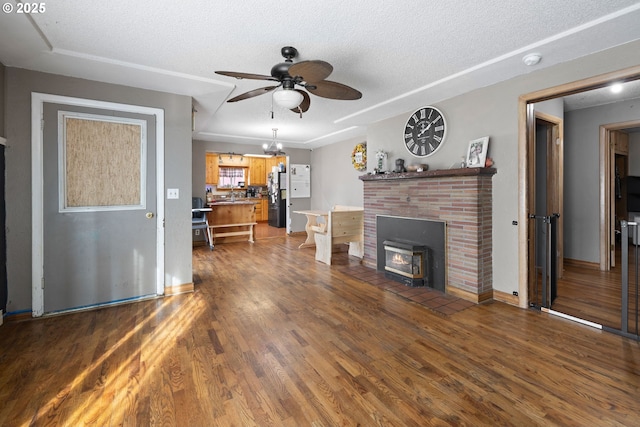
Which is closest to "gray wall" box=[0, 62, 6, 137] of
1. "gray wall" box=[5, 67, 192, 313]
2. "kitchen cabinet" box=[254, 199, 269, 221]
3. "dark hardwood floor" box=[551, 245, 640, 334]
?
"gray wall" box=[5, 67, 192, 313]

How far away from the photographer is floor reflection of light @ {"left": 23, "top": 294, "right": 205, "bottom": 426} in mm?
1589

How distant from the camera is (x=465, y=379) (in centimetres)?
188

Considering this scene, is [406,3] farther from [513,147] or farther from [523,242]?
[523,242]

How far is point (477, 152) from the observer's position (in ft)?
10.9

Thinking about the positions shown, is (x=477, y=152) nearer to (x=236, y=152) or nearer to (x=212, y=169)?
(x=236, y=152)

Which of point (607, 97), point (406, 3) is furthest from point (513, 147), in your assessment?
point (607, 97)

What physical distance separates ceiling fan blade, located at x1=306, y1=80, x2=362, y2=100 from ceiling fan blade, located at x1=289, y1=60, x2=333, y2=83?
183mm

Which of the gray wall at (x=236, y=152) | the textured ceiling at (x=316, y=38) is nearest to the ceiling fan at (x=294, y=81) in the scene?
the textured ceiling at (x=316, y=38)

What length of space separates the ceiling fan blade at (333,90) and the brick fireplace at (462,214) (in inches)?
57.5

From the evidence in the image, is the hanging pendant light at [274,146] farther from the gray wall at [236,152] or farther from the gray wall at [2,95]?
the gray wall at [2,95]

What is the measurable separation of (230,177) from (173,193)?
23.0ft

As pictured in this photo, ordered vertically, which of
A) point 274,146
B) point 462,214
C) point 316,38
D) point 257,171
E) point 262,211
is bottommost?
point 462,214

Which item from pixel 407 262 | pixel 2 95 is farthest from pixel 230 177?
pixel 407 262

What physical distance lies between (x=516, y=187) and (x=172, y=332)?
3576mm
